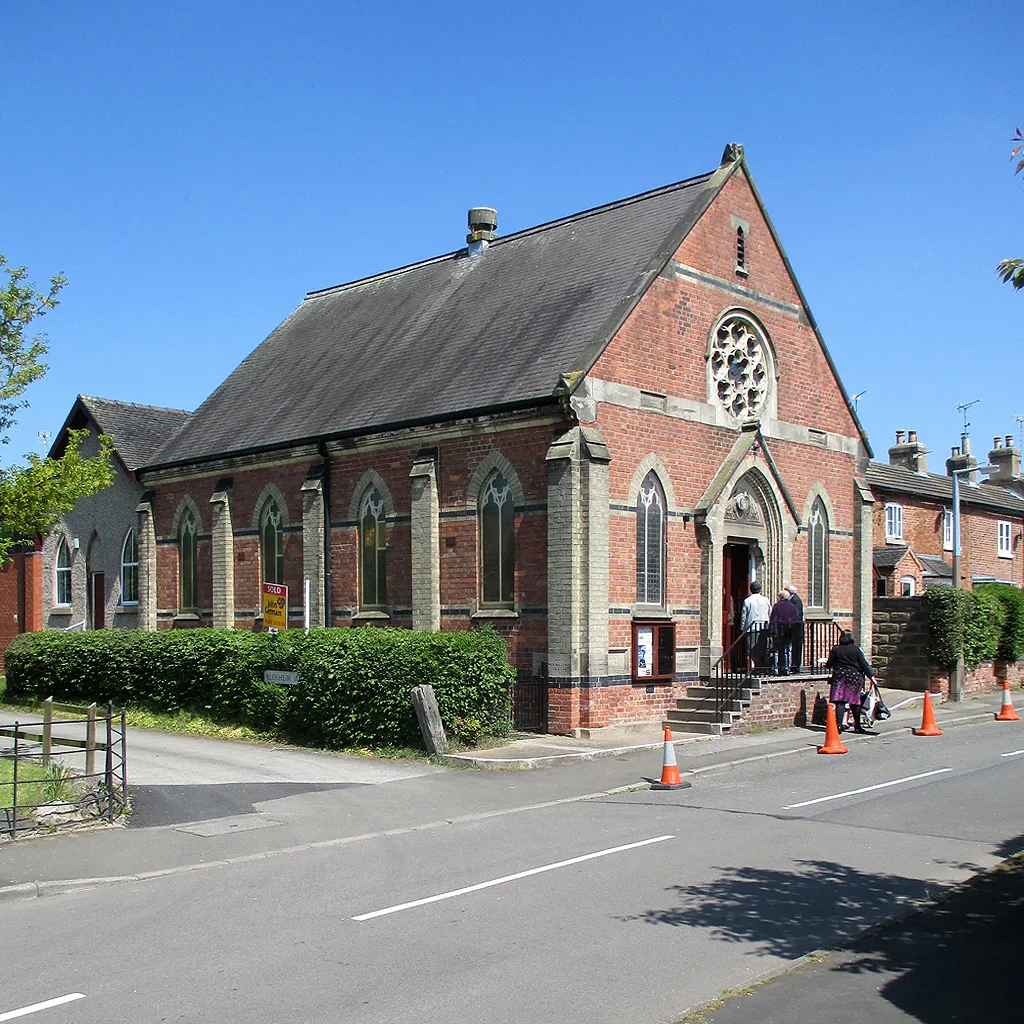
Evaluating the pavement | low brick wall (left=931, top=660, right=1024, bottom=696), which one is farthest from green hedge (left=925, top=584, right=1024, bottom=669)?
the pavement

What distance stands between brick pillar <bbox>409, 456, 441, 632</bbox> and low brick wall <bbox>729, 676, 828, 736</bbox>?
19.4 feet

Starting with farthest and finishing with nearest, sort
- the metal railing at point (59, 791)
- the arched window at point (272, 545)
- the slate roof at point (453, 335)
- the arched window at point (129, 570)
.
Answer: the arched window at point (129, 570)
the arched window at point (272, 545)
the slate roof at point (453, 335)
the metal railing at point (59, 791)

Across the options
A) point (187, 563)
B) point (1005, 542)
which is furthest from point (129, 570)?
point (1005, 542)

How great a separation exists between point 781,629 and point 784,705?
4.43 feet

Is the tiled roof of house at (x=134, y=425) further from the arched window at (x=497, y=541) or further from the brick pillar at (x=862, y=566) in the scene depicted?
the brick pillar at (x=862, y=566)

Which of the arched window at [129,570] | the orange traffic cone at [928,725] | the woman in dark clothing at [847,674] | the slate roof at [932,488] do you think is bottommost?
the orange traffic cone at [928,725]

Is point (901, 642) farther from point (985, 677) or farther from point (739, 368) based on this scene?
point (739, 368)

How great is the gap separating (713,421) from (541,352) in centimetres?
377

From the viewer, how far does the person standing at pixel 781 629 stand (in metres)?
20.8

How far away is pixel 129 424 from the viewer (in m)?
32.6

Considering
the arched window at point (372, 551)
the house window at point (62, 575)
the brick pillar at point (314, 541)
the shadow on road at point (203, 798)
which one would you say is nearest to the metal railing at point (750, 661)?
the arched window at point (372, 551)

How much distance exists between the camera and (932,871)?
9.65 metres

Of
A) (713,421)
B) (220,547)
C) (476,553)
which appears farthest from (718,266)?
(220,547)

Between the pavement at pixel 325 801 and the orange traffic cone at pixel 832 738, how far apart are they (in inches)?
13.6
